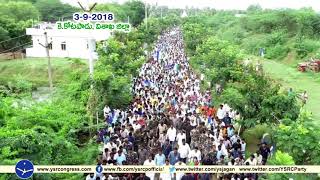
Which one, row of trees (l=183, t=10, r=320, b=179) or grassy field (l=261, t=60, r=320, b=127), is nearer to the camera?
row of trees (l=183, t=10, r=320, b=179)

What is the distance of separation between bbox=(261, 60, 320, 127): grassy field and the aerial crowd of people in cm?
830

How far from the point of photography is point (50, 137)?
420 inches

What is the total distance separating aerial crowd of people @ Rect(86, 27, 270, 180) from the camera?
38.6ft

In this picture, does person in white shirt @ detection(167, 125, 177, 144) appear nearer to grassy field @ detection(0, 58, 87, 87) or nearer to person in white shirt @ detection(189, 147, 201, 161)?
person in white shirt @ detection(189, 147, 201, 161)

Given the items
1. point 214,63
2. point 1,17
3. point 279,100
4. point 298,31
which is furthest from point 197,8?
point 279,100

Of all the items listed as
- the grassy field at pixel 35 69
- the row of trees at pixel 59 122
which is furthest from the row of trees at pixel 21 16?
the row of trees at pixel 59 122

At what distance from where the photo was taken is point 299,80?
114 feet

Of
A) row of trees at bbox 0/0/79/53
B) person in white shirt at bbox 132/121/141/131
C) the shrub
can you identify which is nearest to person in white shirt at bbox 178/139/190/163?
person in white shirt at bbox 132/121/141/131

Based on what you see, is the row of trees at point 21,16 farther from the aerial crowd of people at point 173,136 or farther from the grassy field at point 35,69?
the aerial crowd of people at point 173,136

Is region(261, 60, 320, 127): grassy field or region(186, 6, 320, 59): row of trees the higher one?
region(186, 6, 320, 59): row of trees

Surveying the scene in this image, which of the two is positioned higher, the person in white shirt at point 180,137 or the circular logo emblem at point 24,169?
the circular logo emblem at point 24,169

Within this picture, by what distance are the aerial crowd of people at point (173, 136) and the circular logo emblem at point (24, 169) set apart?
2.59 meters

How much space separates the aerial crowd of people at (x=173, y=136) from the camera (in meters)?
11.8

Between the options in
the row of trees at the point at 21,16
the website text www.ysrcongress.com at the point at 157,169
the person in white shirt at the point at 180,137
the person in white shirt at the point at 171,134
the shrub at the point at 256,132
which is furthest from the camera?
the row of trees at the point at 21,16
